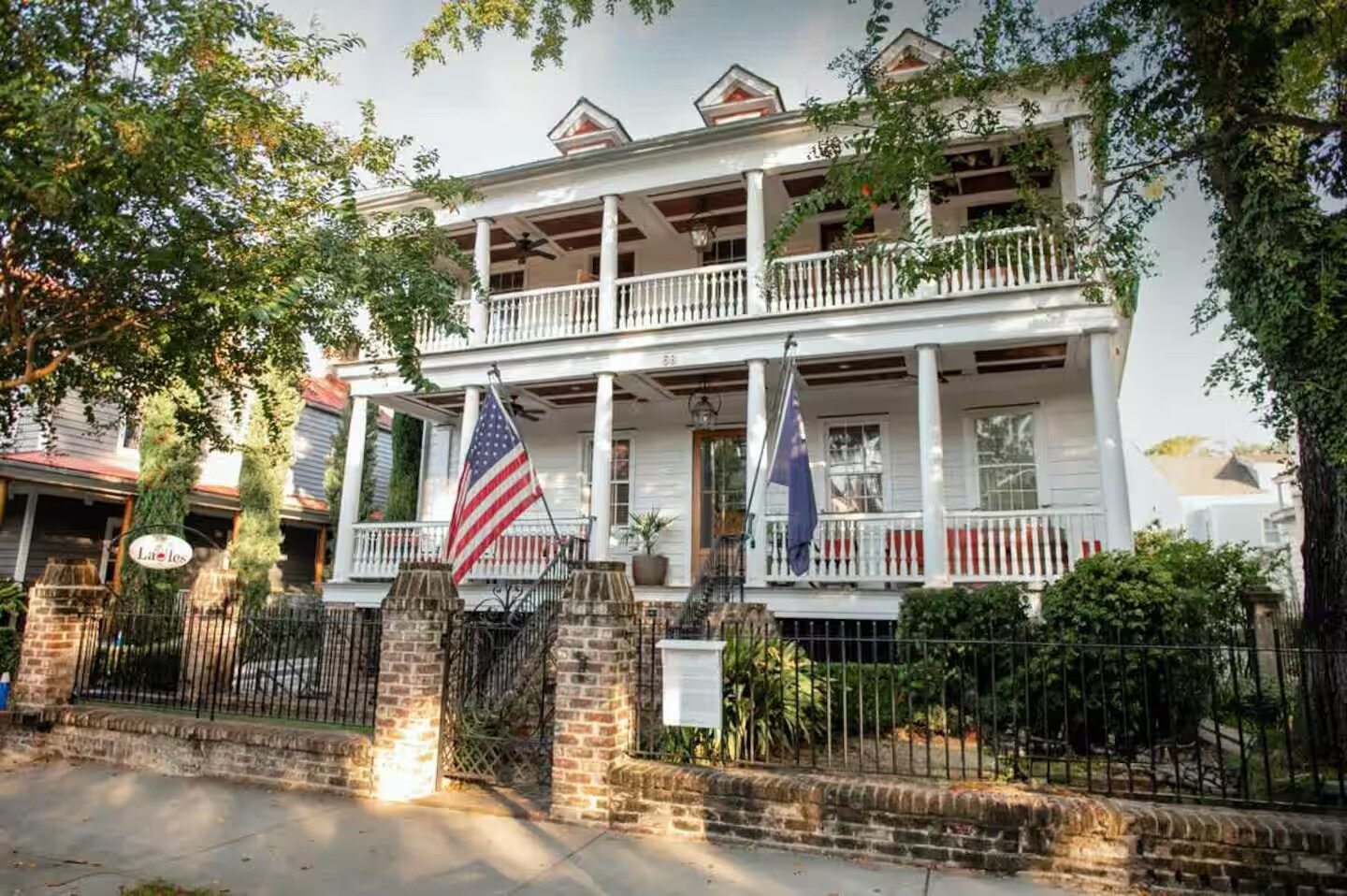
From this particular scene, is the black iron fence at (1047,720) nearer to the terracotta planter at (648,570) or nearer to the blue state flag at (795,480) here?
the blue state flag at (795,480)

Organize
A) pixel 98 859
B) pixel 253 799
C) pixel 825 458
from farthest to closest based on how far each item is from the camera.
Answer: pixel 825 458 → pixel 253 799 → pixel 98 859

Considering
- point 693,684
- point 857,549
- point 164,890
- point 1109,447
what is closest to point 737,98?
point 857,549

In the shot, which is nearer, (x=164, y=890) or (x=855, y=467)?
(x=164, y=890)

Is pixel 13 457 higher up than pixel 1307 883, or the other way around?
pixel 13 457

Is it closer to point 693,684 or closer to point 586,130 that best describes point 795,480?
point 693,684

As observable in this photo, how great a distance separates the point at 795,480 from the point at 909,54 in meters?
7.31

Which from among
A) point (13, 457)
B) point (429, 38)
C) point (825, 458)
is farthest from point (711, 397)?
point (13, 457)

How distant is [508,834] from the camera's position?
528cm

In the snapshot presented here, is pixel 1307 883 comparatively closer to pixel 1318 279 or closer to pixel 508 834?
pixel 1318 279

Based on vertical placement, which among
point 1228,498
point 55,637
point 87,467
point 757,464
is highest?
point 1228,498

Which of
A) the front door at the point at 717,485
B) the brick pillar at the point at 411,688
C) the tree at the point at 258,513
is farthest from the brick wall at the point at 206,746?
the tree at the point at 258,513

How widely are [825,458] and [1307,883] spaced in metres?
9.48

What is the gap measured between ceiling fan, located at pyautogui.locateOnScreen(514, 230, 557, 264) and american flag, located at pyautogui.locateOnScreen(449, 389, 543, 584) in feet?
19.9

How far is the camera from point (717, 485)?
13805 mm
